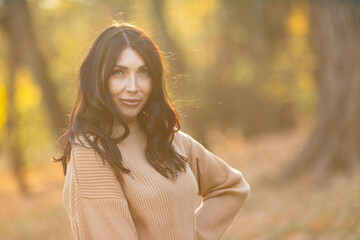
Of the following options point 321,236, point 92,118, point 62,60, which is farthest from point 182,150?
point 62,60

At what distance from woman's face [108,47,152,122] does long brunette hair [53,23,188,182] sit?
4cm

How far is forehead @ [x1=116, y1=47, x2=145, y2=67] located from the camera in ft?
8.78

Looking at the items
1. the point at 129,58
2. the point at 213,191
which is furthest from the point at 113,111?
the point at 213,191

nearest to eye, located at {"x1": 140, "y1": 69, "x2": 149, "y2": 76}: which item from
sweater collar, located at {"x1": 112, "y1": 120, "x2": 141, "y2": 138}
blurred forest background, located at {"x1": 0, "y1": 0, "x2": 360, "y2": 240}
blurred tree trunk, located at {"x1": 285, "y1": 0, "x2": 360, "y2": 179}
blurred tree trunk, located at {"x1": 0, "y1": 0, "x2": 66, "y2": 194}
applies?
sweater collar, located at {"x1": 112, "y1": 120, "x2": 141, "y2": 138}

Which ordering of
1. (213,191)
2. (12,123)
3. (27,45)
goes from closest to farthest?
(213,191)
(27,45)
(12,123)

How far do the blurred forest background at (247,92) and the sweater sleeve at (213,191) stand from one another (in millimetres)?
436

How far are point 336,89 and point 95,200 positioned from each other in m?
6.49

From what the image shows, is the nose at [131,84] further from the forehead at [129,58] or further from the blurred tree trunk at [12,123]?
the blurred tree trunk at [12,123]

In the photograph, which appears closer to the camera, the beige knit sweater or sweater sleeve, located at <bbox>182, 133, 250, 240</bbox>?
the beige knit sweater

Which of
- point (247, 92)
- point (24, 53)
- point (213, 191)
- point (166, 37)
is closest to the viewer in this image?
point (213, 191)

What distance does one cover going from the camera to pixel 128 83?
2686 mm

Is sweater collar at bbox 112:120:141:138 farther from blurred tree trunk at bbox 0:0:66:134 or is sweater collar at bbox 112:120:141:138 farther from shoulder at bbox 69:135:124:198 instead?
blurred tree trunk at bbox 0:0:66:134

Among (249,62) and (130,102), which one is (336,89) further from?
(249,62)

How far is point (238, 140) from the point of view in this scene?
20375 millimetres
